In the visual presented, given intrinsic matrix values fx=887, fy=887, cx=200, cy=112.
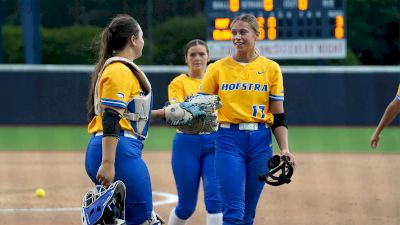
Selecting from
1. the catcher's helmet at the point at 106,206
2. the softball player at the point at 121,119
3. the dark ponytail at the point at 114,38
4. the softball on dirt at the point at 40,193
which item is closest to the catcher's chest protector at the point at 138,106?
the softball player at the point at 121,119

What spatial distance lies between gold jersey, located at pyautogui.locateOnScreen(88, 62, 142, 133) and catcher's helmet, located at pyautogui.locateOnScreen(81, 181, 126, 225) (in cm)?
36

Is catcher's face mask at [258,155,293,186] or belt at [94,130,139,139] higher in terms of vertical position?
belt at [94,130,139,139]

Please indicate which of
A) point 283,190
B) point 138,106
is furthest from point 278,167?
point 283,190

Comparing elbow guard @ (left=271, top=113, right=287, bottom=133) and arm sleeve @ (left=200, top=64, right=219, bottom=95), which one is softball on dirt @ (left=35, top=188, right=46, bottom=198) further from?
elbow guard @ (left=271, top=113, right=287, bottom=133)

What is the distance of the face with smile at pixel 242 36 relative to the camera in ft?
19.6

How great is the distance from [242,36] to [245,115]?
21.0 inches

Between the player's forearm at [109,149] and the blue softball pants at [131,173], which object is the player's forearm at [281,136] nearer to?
the blue softball pants at [131,173]

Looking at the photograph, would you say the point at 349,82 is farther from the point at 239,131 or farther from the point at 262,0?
the point at 239,131

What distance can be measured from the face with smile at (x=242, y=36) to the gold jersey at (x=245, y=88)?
0.12 meters

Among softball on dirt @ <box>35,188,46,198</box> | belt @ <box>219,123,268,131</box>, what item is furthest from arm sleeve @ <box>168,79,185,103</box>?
softball on dirt @ <box>35,188,46,198</box>

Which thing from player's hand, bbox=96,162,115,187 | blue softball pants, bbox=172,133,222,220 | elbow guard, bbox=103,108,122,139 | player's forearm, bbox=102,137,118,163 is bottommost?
blue softball pants, bbox=172,133,222,220

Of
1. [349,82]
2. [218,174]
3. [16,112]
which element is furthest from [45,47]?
[218,174]

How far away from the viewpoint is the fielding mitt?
5.20m

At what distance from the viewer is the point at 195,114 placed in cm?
525
